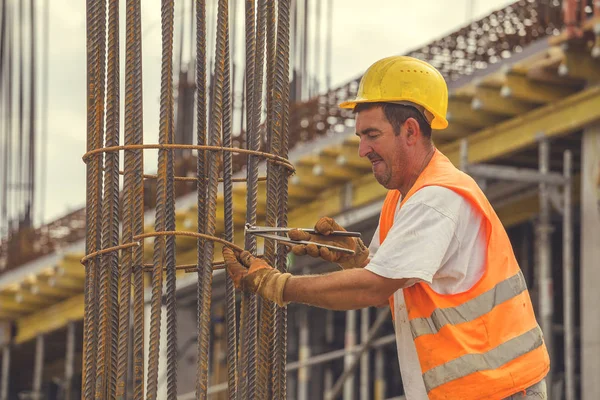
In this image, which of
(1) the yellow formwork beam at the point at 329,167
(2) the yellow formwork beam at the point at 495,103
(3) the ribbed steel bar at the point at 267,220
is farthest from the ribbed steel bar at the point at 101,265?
(1) the yellow formwork beam at the point at 329,167

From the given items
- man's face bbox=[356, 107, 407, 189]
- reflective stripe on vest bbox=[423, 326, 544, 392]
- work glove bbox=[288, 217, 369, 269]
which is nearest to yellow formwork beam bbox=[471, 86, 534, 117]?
work glove bbox=[288, 217, 369, 269]

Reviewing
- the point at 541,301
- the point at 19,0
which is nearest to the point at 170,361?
the point at 541,301

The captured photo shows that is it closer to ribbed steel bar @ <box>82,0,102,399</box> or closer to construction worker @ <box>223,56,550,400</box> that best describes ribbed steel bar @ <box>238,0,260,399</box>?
construction worker @ <box>223,56,550,400</box>

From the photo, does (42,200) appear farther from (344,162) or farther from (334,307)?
(334,307)

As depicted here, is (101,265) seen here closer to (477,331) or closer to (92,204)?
(92,204)

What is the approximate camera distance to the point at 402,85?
208 inches

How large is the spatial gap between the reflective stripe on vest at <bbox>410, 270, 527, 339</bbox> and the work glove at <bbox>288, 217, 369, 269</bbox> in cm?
57

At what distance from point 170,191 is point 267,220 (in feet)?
1.38

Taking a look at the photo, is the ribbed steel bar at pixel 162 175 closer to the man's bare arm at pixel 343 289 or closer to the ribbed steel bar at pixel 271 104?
the ribbed steel bar at pixel 271 104

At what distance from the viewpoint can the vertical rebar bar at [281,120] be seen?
562 centimetres

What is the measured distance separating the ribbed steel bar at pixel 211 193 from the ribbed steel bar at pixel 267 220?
0.56 ft

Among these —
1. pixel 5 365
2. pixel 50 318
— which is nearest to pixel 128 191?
pixel 50 318

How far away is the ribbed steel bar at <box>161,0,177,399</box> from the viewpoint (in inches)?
212

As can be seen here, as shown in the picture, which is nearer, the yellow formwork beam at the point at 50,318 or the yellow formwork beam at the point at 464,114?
the yellow formwork beam at the point at 464,114
